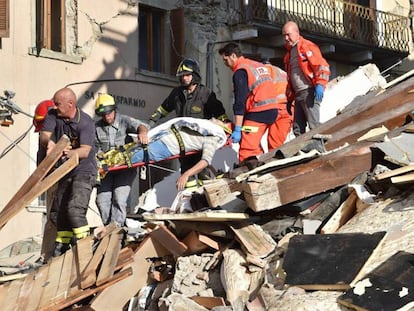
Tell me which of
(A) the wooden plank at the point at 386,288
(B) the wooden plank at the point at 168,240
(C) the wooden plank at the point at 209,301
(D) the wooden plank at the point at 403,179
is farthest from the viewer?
(B) the wooden plank at the point at 168,240

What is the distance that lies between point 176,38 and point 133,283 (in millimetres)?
11384

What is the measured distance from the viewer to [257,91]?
31.8 ft

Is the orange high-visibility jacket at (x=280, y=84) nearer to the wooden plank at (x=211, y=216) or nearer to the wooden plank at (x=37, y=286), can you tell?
the wooden plank at (x=211, y=216)

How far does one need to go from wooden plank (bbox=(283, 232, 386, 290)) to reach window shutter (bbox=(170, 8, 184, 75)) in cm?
1227

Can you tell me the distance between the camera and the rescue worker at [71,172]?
8.59 meters

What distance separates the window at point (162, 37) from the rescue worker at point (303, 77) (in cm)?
838

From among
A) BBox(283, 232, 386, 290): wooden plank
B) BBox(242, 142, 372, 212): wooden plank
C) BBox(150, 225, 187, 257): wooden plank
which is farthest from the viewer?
BBox(150, 225, 187, 257): wooden plank

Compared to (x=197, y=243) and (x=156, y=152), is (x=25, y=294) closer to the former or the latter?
(x=197, y=243)

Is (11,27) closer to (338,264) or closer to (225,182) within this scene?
(225,182)

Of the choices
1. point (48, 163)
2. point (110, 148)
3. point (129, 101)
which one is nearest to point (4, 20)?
point (129, 101)

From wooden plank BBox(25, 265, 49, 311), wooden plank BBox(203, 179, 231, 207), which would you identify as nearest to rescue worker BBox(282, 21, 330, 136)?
wooden plank BBox(203, 179, 231, 207)

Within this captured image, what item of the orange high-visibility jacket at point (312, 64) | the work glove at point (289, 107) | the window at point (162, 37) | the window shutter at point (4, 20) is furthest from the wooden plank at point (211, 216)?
the window at point (162, 37)

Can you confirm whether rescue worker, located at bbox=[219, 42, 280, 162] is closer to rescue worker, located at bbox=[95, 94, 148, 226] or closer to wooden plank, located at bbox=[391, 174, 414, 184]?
rescue worker, located at bbox=[95, 94, 148, 226]

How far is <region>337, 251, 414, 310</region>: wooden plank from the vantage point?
17.9 ft
